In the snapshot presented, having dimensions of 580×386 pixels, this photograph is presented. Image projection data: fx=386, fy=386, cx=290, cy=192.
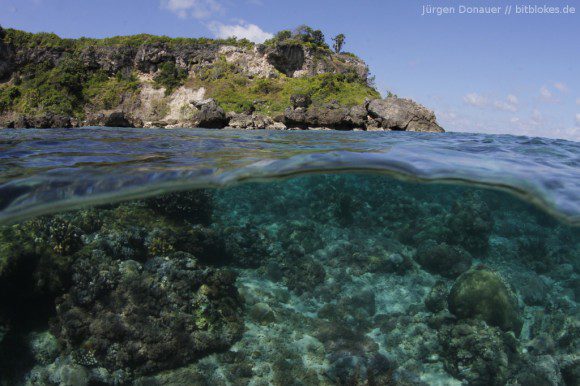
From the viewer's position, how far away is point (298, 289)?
7.23 metres

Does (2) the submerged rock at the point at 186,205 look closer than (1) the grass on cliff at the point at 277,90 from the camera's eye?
Yes

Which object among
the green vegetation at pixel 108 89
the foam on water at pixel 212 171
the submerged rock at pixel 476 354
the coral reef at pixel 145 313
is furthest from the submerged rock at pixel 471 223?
the green vegetation at pixel 108 89

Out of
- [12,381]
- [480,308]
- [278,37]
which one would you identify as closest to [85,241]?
[12,381]

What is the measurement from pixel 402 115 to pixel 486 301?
30777mm

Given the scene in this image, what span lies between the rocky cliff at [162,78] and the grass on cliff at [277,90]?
0.42 feet

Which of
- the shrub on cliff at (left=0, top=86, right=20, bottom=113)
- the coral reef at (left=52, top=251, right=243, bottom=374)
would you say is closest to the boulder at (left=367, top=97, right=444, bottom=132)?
the coral reef at (left=52, top=251, right=243, bottom=374)

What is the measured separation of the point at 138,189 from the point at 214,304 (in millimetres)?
2893

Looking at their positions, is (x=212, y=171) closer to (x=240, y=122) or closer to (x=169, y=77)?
(x=240, y=122)

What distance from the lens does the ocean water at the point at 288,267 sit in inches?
227

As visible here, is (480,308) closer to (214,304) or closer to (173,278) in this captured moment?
(214,304)

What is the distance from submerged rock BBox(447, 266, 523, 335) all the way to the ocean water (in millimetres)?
25

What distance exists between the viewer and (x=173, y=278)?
662 cm

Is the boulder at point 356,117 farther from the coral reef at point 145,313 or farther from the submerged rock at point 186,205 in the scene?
the coral reef at point 145,313

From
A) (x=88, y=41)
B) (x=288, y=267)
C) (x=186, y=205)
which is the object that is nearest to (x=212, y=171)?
(x=186, y=205)
